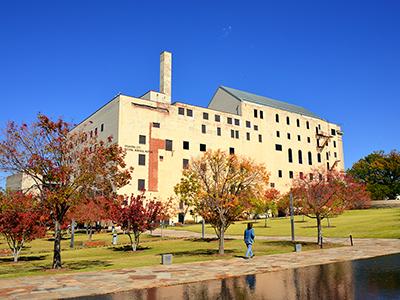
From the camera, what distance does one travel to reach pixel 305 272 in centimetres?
1244

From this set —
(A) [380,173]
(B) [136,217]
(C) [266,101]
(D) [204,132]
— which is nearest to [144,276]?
(B) [136,217]

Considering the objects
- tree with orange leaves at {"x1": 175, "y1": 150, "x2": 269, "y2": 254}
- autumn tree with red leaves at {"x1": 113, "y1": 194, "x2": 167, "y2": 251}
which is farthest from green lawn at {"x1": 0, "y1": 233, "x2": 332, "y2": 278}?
tree with orange leaves at {"x1": 175, "y1": 150, "x2": 269, "y2": 254}

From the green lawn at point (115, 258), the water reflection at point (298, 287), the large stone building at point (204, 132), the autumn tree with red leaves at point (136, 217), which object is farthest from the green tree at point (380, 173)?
the water reflection at point (298, 287)

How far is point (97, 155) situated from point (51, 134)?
2.07m

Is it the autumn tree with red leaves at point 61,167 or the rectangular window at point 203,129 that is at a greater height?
the rectangular window at point 203,129

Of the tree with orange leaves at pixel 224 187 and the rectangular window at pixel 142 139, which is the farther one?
the rectangular window at pixel 142 139

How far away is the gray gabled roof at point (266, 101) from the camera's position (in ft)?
231

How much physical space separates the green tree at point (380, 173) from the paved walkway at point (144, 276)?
58.4 m

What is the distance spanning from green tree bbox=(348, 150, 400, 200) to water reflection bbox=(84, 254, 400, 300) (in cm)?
6323

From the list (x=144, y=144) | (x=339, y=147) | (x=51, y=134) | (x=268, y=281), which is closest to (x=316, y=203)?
(x=268, y=281)

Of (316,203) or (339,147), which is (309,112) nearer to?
(339,147)

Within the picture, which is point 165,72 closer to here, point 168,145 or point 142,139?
point 168,145

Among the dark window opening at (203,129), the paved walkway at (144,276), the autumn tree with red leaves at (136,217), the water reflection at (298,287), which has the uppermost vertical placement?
the dark window opening at (203,129)

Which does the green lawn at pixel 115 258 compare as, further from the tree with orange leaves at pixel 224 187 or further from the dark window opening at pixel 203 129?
the dark window opening at pixel 203 129
